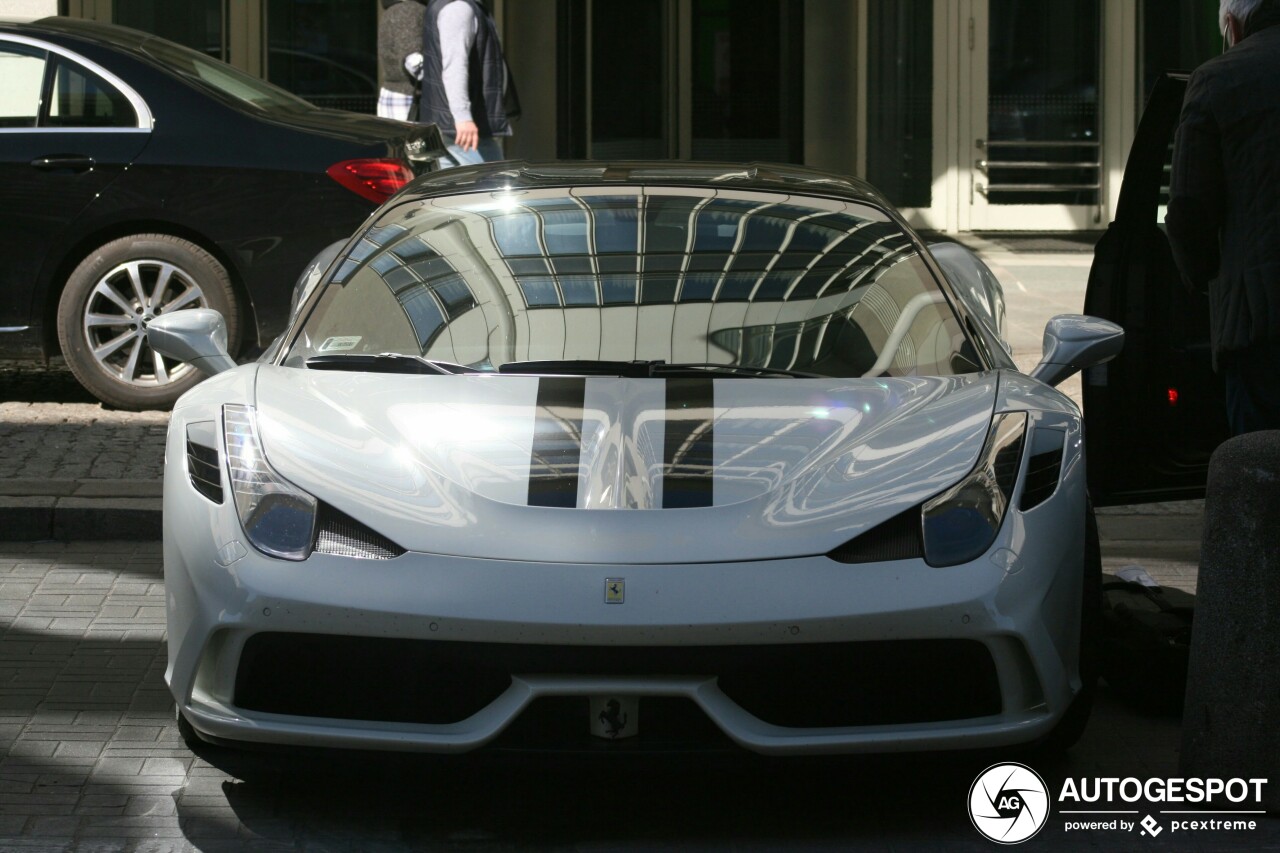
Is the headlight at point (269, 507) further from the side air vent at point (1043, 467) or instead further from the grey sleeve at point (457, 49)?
the grey sleeve at point (457, 49)

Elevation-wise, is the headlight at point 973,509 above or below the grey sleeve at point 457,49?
below

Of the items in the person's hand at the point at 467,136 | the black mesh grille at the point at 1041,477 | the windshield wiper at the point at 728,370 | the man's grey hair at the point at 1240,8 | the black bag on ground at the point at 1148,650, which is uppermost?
the man's grey hair at the point at 1240,8

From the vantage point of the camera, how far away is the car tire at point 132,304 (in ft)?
25.8

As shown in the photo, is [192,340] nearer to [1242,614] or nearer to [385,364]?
[385,364]

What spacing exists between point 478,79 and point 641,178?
5259mm

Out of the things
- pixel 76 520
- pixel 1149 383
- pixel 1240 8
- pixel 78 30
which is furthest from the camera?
pixel 78 30

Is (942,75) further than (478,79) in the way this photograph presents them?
Yes

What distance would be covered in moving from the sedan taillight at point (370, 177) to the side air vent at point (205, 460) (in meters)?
4.09

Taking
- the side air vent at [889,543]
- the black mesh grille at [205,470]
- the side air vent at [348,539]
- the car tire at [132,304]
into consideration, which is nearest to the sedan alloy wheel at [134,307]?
the car tire at [132,304]

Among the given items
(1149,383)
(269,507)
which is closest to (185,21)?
(1149,383)

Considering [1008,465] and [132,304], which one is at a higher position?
[132,304]

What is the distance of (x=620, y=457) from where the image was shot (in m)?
3.68

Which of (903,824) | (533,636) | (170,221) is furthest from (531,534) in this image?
(170,221)

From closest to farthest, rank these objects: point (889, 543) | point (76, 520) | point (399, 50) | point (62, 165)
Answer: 1. point (889, 543)
2. point (76, 520)
3. point (62, 165)
4. point (399, 50)
